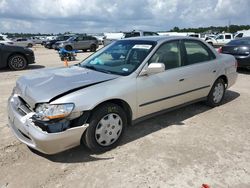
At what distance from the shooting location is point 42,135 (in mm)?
2982

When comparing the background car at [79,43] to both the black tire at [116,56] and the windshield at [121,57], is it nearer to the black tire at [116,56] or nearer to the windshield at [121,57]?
the windshield at [121,57]

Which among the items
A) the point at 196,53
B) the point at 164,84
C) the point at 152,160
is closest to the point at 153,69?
the point at 164,84

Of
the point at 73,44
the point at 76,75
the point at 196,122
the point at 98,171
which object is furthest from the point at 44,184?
the point at 73,44

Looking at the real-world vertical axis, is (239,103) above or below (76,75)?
below

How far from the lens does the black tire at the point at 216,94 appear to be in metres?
5.36

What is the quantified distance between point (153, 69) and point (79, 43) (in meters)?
20.9

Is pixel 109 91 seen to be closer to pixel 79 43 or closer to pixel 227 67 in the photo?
pixel 227 67

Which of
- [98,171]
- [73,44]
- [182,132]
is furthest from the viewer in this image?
[73,44]

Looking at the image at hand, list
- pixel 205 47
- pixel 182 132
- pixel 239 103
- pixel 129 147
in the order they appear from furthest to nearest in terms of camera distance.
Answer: pixel 239 103
pixel 205 47
pixel 182 132
pixel 129 147

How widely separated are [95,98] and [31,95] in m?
0.81

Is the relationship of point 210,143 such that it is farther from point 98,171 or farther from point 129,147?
point 98,171

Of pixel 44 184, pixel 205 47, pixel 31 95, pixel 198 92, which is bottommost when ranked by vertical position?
pixel 44 184

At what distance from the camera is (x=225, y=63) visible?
18.1ft

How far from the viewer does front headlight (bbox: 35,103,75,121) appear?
301 centimetres
